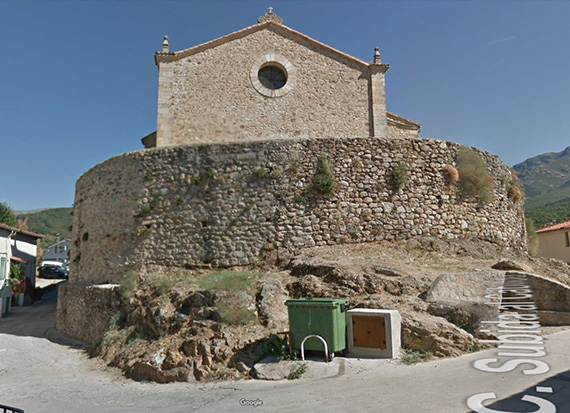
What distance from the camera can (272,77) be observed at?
1728cm

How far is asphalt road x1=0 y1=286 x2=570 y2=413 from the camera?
5.75 m

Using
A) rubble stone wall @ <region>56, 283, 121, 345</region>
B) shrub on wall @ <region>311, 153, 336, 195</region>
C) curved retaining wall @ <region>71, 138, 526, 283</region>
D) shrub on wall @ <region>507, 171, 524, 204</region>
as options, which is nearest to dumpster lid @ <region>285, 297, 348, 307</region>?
curved retaining wall @ <region>71, 138, 526, 283</region>

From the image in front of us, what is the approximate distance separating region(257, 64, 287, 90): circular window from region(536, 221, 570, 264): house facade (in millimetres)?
20691

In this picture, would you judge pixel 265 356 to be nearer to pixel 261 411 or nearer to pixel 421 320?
pixel 261 411

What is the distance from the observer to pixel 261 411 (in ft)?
19.7

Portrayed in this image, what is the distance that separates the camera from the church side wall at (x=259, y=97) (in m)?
16.4

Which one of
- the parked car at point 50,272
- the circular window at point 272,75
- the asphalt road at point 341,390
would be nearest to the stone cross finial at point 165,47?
the circular window at point 272,75

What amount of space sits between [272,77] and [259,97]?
1.16 m

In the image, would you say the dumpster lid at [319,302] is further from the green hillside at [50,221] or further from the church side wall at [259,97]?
the green hillside at [50,221]

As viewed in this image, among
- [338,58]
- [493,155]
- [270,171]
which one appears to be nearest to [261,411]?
[270,171]

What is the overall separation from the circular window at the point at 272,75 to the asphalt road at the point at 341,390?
1153 centimetres

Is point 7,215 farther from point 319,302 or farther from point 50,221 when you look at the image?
point 50,221

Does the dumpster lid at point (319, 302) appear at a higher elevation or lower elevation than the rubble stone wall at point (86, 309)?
higher

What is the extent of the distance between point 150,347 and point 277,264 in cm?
A: 401
